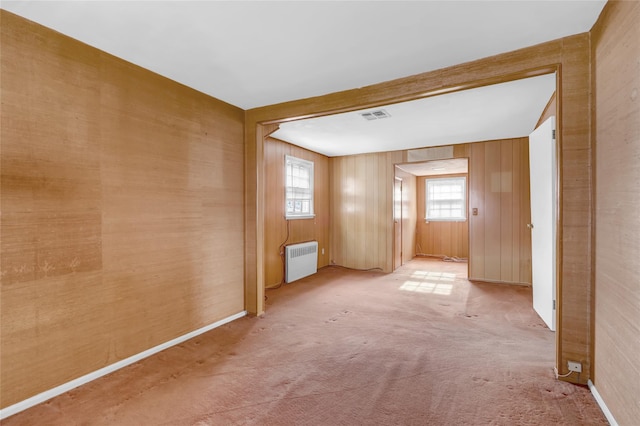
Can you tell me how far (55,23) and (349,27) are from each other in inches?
76.9

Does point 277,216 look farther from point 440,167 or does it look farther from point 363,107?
point 440,167

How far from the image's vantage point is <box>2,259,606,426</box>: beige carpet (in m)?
1.82

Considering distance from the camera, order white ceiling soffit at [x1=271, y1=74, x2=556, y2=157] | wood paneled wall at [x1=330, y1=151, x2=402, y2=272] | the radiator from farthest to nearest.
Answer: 1. wood paneled wall at [x1=330, y1=151, x2=402, y2=272]
2. the radiator
3. white ceiling soffit at [x1=271, y1=74, x2=556, y2=157]

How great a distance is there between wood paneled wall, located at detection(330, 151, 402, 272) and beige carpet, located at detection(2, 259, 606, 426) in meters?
2.48

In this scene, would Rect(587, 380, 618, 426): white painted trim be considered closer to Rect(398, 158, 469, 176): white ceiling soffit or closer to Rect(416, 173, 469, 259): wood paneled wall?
Rect(398, 158, 469, 176): white ceiling soffit

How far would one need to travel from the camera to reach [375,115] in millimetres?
3701

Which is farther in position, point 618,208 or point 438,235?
point 438,235

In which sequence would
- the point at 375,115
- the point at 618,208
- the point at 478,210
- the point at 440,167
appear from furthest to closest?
the point at 440,167 → the point at 478,210 → the point at 375,115 → the point at 618,208

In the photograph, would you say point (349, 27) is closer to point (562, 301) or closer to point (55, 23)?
point (55, 23)

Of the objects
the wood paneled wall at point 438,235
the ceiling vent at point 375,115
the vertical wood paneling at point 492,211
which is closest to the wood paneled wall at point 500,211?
the vertical wood paneling at point 492,211

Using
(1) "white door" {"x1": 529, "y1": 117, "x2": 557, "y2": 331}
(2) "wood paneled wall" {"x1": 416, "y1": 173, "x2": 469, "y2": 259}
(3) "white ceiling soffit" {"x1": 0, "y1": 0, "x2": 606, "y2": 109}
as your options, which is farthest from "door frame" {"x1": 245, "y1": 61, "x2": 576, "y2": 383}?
(2) "wood paneled wall" {"x1": 416, "y1": 173, "x2": 469, "y2": 259}

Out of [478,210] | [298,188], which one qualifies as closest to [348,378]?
[298,188]

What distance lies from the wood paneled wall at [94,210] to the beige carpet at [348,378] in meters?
0.33

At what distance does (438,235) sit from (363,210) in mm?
3006
